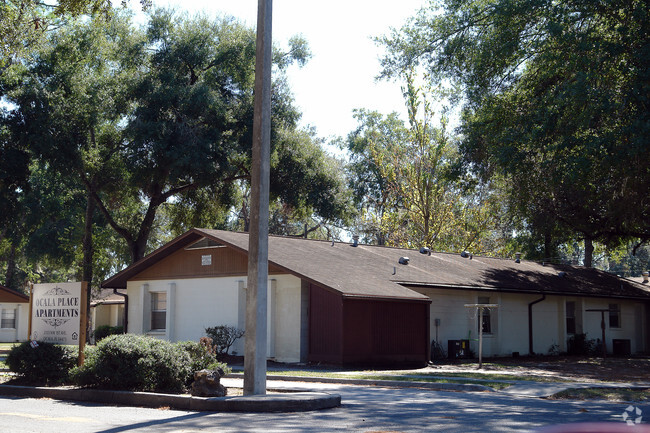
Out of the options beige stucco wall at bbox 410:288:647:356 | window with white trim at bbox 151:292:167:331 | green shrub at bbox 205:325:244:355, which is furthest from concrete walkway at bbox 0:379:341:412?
window with white trim at bbox 151:292:167:331

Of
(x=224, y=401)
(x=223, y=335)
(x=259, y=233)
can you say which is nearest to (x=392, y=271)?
(x=223, y=335)

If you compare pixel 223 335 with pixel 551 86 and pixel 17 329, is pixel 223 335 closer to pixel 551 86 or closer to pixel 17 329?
pixel 551 86

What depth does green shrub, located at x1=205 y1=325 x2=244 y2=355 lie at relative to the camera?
25359 mm

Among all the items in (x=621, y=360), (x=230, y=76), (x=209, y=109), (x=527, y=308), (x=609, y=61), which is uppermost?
(x=230, y=76)

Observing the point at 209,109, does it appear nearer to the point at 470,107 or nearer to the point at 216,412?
the point at 470,107

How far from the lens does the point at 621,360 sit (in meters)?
29.4

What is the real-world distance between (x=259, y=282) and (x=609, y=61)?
13204 millimetres

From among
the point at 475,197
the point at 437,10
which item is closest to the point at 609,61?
the point at 437,10

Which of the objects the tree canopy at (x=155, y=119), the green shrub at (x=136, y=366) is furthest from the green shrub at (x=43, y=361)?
the tree canopy at (x=155, y=119)

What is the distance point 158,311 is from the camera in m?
30.2

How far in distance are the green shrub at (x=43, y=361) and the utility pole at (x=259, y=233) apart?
4989 millimetres

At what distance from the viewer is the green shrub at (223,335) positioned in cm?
2536

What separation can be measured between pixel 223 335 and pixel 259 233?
12.6 m

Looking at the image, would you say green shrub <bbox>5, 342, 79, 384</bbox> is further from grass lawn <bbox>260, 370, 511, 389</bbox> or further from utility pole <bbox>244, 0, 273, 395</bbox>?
grass lawn <bbox>260, 370, 511, 389</bbox>
